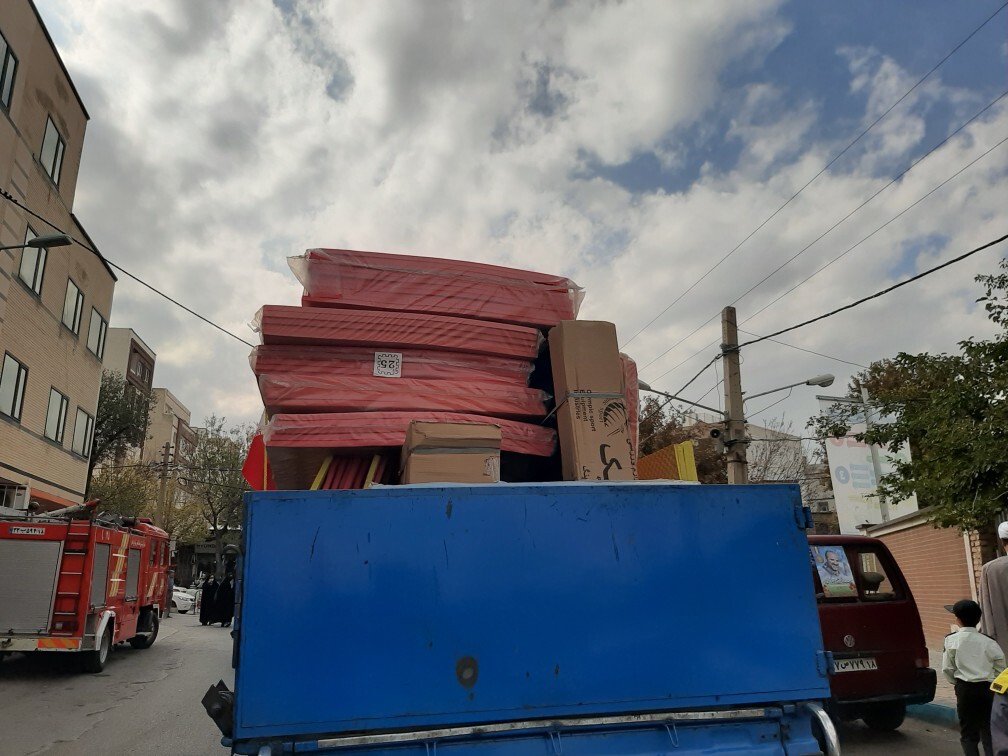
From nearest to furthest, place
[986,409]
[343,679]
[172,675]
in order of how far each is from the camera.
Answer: [343,679] < [986,409] < [172,675]

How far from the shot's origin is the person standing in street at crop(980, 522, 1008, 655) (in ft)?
17.3

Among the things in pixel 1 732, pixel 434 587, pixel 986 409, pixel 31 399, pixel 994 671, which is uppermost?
pixel 31 399

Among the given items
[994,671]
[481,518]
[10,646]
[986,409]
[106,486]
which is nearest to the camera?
[481,518]

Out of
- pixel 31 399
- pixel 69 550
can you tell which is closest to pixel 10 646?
pixel 69 550

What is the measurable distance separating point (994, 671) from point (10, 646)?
42.2ft

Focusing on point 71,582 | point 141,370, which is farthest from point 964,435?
point 141,370

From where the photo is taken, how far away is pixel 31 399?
66.7 ft

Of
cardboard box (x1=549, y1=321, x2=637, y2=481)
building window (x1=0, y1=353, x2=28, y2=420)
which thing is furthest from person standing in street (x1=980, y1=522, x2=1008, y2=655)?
building window (x1=0, y1=353, x2=28, y2=420)

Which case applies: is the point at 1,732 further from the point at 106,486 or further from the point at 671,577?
the point at 106,486

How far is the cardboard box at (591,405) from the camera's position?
4605 mm

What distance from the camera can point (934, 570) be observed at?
15742mm

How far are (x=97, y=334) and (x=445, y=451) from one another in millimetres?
25371

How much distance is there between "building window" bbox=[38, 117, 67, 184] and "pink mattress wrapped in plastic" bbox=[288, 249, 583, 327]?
1902 centimetres

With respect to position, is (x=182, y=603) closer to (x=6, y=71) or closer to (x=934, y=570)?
(x=6, y=71)
